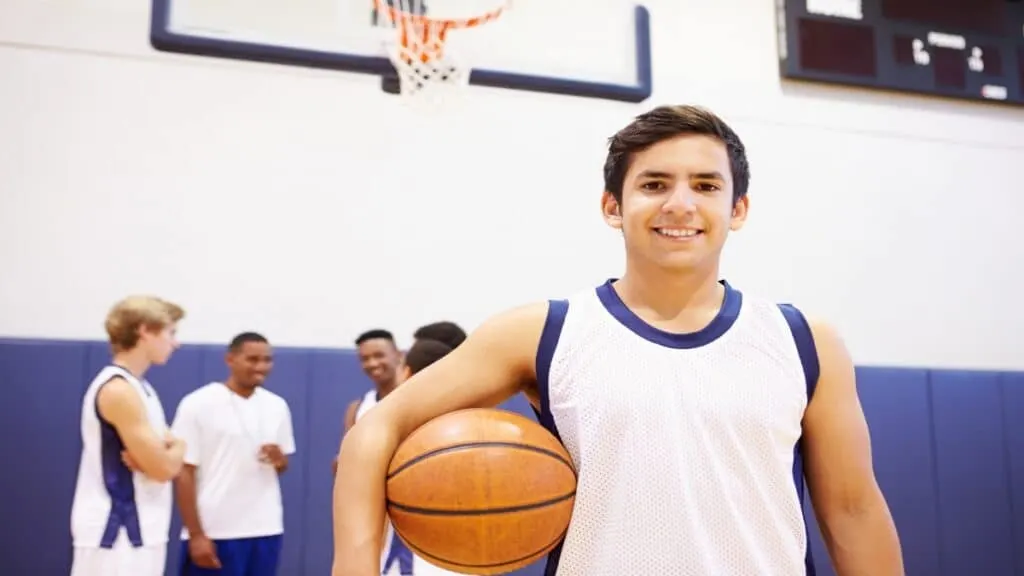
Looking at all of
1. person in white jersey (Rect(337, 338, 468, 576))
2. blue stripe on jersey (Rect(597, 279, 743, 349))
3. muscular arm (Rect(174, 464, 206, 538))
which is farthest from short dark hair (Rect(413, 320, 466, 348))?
blue stripe on jersey (Rect(597, 279, 743, 349))

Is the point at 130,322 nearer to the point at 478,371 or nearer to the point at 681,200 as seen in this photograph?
the point at 478,371

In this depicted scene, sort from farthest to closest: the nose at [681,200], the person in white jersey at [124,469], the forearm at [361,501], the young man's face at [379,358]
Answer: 1. the young man's face at [379,358]
2. the person in white jersey at [124,469]
3. the nose at [681,200]
4. the forearm at [361,501]

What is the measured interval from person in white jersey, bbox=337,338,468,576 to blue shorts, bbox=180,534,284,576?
1.13m

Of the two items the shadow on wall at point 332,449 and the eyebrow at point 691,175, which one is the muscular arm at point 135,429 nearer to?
the shadow on wall at point 332,449

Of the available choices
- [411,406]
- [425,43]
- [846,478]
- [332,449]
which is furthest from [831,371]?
[332,449]

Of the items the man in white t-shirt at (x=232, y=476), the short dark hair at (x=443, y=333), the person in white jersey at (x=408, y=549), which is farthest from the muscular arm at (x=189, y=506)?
the short dark hair at (x=443, y=333)

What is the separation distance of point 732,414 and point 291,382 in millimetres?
4251

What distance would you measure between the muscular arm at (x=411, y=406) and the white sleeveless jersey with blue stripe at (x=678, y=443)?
0.06m

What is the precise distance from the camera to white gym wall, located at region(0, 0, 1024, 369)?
207 inches

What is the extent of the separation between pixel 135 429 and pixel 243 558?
1139 millimetres

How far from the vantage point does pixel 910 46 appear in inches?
267

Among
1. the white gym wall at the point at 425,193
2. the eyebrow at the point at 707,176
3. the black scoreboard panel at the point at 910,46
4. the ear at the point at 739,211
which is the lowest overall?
the ear at the point at 739,211

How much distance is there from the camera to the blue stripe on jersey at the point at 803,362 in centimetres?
149

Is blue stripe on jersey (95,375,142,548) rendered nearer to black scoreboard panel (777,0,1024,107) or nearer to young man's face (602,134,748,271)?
young man's face (602,134,748,271)
